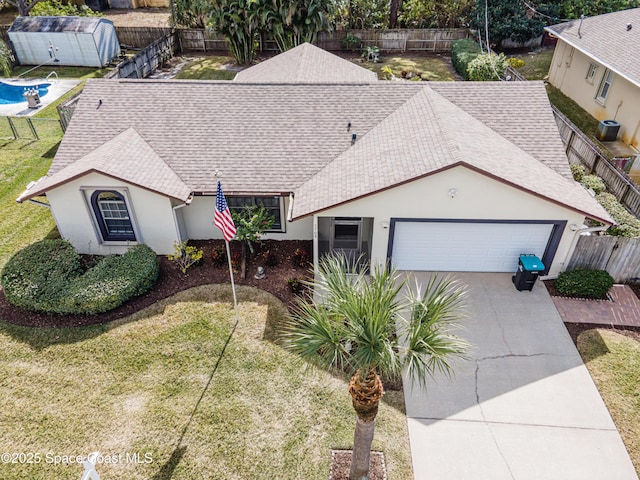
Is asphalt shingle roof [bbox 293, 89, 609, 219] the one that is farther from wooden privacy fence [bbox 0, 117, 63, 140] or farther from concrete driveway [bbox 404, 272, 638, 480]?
wooden privacy fence [bbox 0, 117, 63, 140]

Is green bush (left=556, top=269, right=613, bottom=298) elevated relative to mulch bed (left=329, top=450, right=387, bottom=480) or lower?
elevated

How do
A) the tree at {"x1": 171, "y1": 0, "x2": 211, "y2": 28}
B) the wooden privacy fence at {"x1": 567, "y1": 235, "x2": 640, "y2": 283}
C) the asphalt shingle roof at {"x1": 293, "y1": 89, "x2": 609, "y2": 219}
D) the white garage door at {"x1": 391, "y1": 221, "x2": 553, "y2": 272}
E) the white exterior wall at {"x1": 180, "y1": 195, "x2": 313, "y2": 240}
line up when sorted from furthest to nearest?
the tree at {"x1": 171, "y1": 0, "x2": 211, "y2": 28}
the white exterior wall at {"x1": 180, "y1": 195, "x2": 313, "y2": 240}
the white garage door at {"x1": 391, "y1": 221, "x2": 553, "y2": 272}
the wooden privacy fence at {"x1": 567, "y1": 235, "x2": 640, "y2": 283}
the asphalt shingle roof at {"x1": 293, "y1": 89, "x2": 609, "y2": 219}

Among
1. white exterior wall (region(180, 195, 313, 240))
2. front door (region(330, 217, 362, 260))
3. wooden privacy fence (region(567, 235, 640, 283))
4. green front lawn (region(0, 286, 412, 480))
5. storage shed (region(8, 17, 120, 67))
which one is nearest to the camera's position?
green front lawn (region(0, 286, 412, 480))

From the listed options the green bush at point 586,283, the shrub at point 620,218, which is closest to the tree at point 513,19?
the shrub at point 620,218

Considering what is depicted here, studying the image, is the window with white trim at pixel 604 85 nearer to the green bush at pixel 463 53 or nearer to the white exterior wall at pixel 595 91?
the white exterior wall at pixel 595 91

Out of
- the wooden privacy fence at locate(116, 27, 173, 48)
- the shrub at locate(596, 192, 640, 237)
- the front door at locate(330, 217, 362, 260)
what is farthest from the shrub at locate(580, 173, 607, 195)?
the wooden privacy fence at locate(116, 27, 173, 48)

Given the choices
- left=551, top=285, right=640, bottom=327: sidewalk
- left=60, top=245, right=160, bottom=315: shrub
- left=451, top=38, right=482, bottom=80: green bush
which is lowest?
left=551, top=285, right=640, bottom=327: sidewalk

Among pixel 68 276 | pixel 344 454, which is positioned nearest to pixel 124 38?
pixel 68 276

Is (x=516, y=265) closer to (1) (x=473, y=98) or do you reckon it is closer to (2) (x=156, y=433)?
(1) (x=473, y=98)
